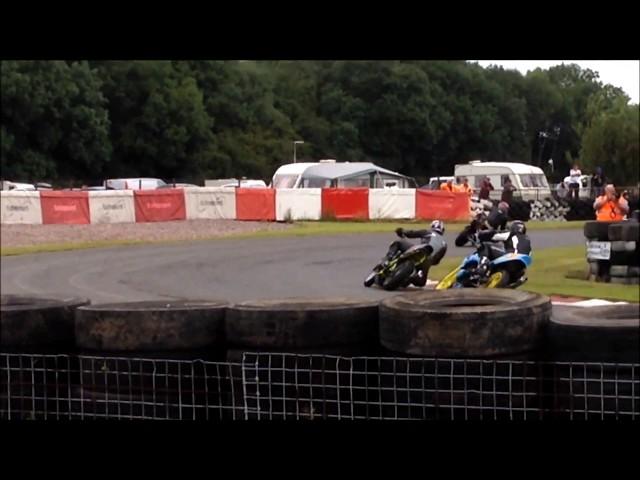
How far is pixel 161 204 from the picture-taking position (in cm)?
476

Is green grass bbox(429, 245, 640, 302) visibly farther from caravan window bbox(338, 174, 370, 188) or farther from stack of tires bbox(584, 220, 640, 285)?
caravan window bbox(338, 174, 370, 188)

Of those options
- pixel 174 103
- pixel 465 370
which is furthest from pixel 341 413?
pixel 174 103

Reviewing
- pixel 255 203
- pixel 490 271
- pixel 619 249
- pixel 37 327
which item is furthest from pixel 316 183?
pixel 37 327

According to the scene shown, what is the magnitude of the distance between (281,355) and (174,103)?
1424 millimetres

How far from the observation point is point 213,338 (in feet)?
16.1

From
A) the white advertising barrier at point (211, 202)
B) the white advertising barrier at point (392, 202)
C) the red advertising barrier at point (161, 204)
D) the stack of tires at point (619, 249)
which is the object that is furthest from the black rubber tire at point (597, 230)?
the red advertising barrier at point (161, 204)

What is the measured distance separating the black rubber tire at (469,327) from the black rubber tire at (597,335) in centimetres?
9

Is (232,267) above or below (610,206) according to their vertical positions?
below

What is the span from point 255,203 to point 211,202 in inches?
9.3

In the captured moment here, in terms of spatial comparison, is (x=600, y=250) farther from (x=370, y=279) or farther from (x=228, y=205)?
(x=228, y=205)

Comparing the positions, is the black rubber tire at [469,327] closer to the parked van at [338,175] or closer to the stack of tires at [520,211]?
the stack of tires at [520,211]

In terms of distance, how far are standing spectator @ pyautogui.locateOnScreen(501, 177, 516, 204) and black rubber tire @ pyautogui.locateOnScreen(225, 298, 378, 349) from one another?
0.88 m

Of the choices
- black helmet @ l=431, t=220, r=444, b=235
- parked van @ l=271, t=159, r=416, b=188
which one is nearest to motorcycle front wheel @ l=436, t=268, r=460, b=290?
black helmet @ l=431, t=220, r=444, b=235
